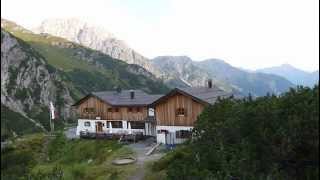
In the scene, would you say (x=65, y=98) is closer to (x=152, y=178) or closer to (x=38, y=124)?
(x=38, y=124)

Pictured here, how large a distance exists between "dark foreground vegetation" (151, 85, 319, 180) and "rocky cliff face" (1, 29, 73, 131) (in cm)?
14922

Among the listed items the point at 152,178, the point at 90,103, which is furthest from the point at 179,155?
the point at 90,103

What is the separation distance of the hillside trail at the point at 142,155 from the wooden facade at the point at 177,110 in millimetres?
3785

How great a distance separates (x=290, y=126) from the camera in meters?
20.8

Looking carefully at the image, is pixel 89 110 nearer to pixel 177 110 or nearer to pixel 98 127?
pixel 98 127

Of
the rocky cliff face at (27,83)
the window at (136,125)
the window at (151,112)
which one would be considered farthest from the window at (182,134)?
the rocky cliff face at (27,83)

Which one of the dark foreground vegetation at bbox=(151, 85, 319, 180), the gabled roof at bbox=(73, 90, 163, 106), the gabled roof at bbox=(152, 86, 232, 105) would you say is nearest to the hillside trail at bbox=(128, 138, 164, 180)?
the gabled roof at bbox=(152, 86, 232, 105)

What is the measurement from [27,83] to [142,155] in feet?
438

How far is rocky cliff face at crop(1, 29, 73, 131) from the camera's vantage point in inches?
6806

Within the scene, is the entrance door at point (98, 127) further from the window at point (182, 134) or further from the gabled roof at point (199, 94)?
the window at point (182, 134)

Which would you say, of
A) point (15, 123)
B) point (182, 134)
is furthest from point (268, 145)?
point (15, 123)

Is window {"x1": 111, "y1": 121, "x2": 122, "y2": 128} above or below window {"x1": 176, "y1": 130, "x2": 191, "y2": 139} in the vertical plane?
above

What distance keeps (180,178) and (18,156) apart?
58.6 meters

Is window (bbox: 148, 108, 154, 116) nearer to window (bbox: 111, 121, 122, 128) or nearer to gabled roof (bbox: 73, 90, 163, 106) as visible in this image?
gabled roof (bbox: 73, 90, 163, 106)
